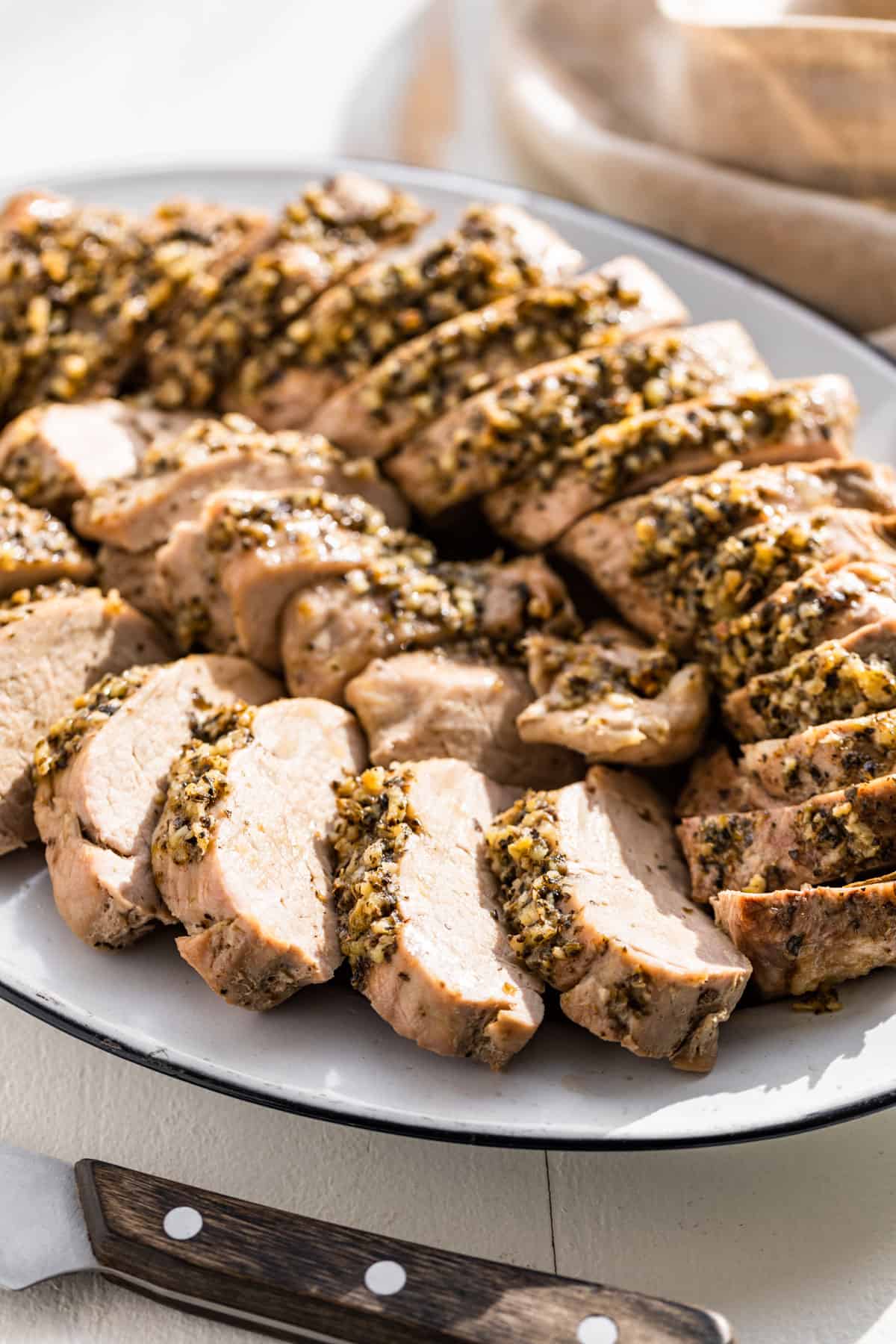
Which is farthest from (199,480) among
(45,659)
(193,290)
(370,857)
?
(370,857)

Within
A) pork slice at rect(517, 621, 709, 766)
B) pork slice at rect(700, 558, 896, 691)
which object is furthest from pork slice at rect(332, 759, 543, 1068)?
pork slice at rect(700, 558, 896, 691)

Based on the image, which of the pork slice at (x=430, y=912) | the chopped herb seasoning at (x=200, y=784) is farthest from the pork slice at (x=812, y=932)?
the chopped herb seasoning at (x=200, y=784)

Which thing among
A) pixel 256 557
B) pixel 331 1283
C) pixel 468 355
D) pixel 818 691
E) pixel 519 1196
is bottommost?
pixel 519 1196

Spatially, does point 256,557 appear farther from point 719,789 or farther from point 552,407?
point 719,789

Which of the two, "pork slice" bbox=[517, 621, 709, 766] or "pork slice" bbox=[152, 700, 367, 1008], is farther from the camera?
"pork slice" bbox=[517, 621, 709, 766]

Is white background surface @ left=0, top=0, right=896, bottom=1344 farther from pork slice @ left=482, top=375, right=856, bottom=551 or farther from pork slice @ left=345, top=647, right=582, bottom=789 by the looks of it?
pork slice @ left=482, top=375, right=856, bottom=551

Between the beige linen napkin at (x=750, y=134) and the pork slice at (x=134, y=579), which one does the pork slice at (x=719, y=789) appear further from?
the beige linen napkin at (x=750, y=134)

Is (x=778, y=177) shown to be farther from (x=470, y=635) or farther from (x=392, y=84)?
(x=470, y=635)
